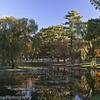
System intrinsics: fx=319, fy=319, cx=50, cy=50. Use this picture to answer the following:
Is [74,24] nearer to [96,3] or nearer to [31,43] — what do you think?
[31,43]

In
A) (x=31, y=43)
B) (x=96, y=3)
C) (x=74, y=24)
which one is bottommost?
(x=31, y=43)

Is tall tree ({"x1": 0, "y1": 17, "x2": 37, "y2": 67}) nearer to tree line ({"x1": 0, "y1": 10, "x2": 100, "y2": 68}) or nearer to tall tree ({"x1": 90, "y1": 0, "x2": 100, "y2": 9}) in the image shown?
tree line ({"x1": 0, "y1": 10, "x2": 100, "y2": 68})

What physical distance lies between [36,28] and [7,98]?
93.6 ft

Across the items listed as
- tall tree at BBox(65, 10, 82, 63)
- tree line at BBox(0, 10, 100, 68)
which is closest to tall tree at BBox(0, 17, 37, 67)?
tree line at BBox(0, 10, 100, 68)

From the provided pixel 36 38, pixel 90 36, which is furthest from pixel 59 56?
pixel 90 36

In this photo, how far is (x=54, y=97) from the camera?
63.0 ft

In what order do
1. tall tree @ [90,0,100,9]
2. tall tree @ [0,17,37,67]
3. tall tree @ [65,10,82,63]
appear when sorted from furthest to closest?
tall tree @ [65,10,82,63] → tall tree @ [0,17,37,67] → tall tree @ [90,0,100,9]

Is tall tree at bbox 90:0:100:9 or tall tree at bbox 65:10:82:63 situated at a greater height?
tall tree at bbox 65:10:82:63

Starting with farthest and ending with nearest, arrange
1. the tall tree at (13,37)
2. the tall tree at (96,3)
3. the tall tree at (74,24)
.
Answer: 1. the tall tree at (74,24)
2. the tall tree at (13,37)
3. the tall tree at (96,3)

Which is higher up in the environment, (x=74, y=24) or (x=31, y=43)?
(x=74, y=24)

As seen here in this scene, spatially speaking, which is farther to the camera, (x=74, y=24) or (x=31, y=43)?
(x=74, y=24)

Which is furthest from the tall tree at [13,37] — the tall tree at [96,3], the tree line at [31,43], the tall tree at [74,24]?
the tall tree at [96,3]

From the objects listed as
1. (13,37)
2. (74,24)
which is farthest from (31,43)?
(74,24)

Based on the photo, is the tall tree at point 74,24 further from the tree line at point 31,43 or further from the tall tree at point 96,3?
the tall tree at point 96,3
